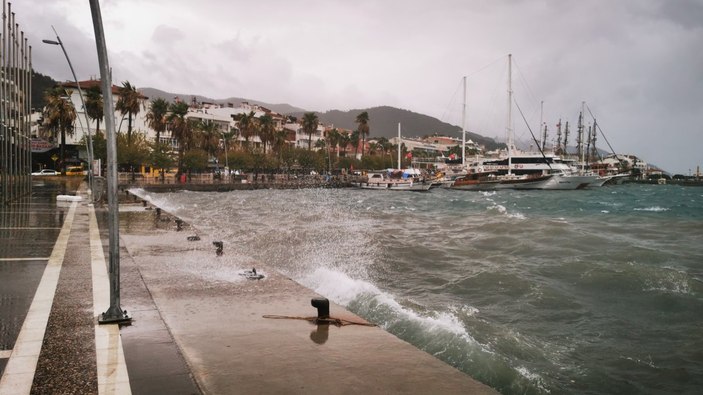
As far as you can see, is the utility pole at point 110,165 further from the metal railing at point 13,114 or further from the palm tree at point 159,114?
the palm tree at point 159,114

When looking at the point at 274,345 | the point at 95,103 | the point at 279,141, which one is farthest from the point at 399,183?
the point at 274,345

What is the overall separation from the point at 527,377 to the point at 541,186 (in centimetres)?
8462

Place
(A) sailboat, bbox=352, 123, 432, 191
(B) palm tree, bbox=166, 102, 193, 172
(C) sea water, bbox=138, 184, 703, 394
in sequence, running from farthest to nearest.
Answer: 1. (A) sailboat, bbox=352, 123, 432, 191
2. (B) palm tree, bbox=166, 102, 193, 172
3. (C) sea water, bbox=138, 184, 703, 394

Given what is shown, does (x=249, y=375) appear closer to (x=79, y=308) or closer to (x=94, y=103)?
(x=79, y=308)

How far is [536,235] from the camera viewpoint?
22.4 metres

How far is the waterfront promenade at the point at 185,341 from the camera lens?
4.47 meters

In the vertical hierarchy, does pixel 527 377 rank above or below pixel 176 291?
below

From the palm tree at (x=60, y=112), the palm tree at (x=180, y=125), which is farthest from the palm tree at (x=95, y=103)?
the palm tree at (x=180, y=125)

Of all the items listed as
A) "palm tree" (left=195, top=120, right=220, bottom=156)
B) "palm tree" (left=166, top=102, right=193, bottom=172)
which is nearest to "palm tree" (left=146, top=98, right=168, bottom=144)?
"palm tree" (left=166, top=102, right=193, bottom=172)

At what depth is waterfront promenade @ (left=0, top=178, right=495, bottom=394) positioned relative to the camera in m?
4.47

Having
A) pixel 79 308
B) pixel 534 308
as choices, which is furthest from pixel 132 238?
pixel 534 308

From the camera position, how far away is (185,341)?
219 inches

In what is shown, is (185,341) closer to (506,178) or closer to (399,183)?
(399,183)

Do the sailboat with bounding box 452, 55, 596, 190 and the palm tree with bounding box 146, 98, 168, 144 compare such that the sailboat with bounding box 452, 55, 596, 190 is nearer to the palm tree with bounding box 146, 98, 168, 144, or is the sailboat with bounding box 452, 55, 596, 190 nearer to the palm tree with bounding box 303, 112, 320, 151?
the palm tree with bounding box 303, 112, 320, 151
